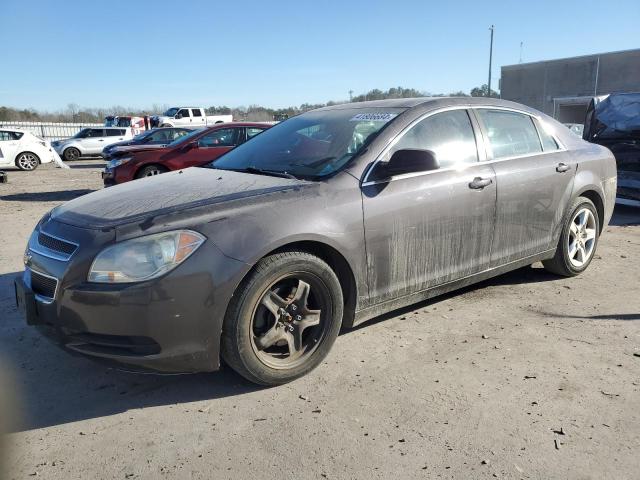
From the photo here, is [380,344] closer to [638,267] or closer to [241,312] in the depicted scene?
[241,312]

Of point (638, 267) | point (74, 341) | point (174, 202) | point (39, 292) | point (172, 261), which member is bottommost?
point (638, 267)

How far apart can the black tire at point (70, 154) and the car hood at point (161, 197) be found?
77.0ft

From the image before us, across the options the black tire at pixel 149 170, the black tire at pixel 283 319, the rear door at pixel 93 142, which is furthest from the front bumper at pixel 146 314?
the rear door at pixel 93 142

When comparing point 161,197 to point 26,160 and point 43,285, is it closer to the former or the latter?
point 43,285

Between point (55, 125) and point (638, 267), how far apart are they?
134ft

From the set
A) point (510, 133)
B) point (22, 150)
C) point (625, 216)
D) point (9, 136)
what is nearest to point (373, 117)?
point (510, 133)

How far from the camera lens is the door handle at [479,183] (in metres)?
3.94

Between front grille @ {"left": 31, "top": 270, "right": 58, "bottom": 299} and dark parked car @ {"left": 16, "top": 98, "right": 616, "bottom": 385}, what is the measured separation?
2cm

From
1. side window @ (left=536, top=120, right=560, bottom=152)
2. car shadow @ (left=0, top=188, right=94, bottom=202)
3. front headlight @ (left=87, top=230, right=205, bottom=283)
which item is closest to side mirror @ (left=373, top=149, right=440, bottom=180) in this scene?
front headlight @ (left=87, top=230, right=205, bottom=283)

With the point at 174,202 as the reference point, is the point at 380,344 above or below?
below

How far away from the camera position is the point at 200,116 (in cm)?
3734

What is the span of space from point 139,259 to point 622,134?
8.21m

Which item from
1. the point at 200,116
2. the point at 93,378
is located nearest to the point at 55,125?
the point at 200,116

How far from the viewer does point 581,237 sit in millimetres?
5129
